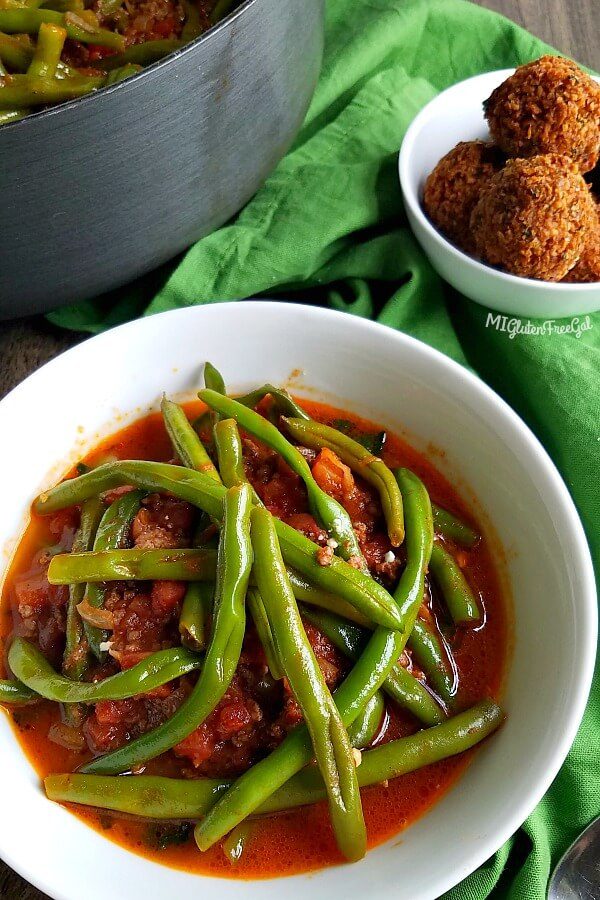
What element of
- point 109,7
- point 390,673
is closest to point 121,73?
point 109,7

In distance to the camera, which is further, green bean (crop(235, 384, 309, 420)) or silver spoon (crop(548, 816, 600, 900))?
green bean (crop(235, 384, 309, 420))

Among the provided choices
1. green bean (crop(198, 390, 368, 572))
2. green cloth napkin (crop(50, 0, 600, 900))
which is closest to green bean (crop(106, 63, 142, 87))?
green cloth napkin (crop(50, 0, 600, 900))

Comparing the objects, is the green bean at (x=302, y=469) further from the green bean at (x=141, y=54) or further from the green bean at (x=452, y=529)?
the green bean at (x=141, y=54)

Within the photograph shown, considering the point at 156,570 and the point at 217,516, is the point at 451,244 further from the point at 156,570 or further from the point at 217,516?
the point at 156,570

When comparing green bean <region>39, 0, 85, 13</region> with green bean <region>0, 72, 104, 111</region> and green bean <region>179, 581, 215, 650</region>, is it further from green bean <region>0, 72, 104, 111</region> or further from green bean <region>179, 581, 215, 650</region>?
green bean <region>179, 581, 215, 650</region>

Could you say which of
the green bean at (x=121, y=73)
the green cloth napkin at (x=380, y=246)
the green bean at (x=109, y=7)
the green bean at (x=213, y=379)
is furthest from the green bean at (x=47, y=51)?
the green bean at (x=213, y=379)

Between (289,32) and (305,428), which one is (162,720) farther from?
(289,32)

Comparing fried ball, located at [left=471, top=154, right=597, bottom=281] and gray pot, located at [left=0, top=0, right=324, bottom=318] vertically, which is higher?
gray pot, located at [left=0, top=0, right=324, bottom=318]
